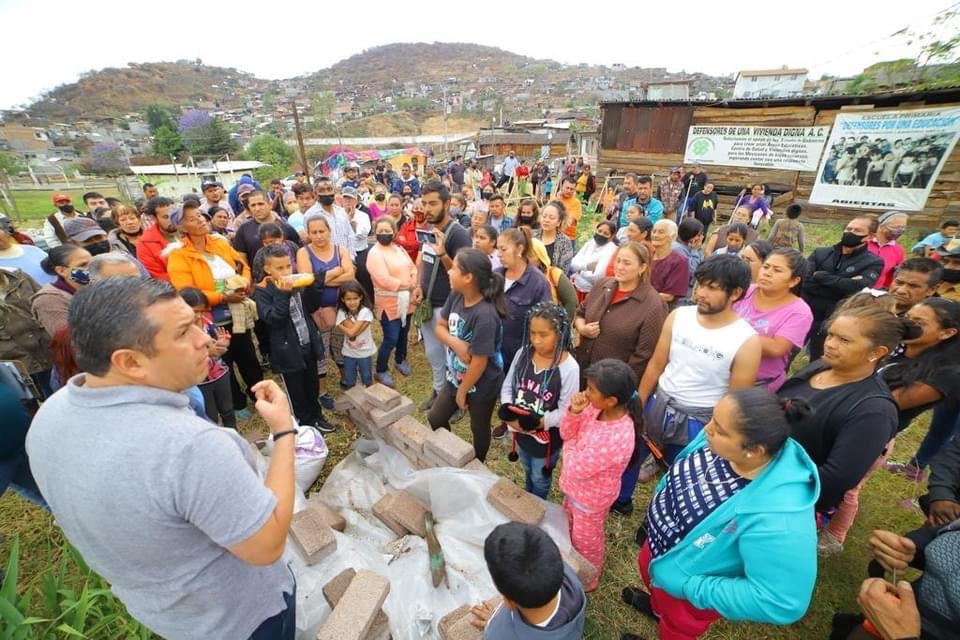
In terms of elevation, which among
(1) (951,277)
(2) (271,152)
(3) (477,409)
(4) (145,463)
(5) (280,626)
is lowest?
(2) (271,152)

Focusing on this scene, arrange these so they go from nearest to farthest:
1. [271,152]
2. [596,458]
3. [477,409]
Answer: [596,458]
[477,409]
[271,152]

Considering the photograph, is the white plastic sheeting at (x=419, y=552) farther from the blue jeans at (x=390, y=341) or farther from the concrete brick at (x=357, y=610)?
the blue jeans at (x=390, y=341)

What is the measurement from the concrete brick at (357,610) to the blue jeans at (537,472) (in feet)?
4.11

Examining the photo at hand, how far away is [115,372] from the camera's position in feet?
3.82

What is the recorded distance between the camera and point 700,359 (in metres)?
2.54

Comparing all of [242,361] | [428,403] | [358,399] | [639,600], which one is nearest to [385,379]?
[428,403]

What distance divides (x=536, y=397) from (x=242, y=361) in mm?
3134

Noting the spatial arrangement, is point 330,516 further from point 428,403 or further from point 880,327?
point 880,327

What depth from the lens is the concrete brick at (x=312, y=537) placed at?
2307 mm

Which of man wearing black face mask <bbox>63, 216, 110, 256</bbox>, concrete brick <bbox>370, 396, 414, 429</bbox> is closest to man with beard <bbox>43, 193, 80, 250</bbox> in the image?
man wearing black face mask <bbox>63, 216, 110, 256</bbox>

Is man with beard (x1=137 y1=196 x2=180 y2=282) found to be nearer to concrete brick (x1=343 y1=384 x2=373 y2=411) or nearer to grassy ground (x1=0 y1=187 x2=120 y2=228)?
concrete brick (x1=343 y1=384 x2=373 y2=411)

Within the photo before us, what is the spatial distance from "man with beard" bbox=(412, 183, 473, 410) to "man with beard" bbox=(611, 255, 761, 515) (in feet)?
6.52

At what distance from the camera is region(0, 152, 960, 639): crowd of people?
1.15 m

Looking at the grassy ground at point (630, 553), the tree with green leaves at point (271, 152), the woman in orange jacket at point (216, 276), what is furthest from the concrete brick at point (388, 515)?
the tree with green leaves at point (271, 152)
